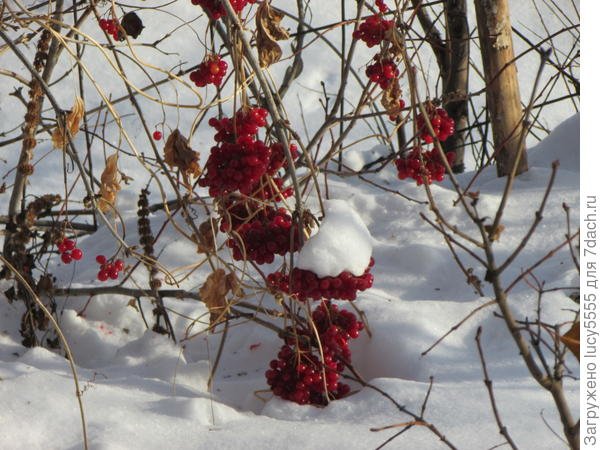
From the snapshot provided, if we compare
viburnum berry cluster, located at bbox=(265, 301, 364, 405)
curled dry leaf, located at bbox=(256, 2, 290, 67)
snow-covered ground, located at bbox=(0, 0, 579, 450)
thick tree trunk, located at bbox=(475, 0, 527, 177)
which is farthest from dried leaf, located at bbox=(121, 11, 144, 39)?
thick tree trunk, located at bbox=(475, 0, 527, 177)

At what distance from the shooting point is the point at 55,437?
4.30 feet

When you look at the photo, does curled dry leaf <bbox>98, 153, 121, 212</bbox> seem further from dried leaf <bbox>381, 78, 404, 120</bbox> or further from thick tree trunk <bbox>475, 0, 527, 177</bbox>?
thick tree trunk <bbox>475, 0, 527, 177</bbox>

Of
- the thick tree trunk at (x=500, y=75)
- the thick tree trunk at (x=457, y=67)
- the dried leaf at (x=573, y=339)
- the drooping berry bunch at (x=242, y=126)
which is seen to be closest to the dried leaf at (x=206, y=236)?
the drooping berry bunch at (x=242, y=126)

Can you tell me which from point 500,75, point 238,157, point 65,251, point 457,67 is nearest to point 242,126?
point 238,157

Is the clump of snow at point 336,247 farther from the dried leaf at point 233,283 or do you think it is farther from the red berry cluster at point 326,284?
the dried leaf at point 233,283

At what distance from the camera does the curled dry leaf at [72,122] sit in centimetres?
142

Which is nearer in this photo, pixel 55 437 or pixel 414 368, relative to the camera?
pixel 55 437

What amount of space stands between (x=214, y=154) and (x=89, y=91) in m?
2.45

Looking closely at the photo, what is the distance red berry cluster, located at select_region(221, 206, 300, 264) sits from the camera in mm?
1317

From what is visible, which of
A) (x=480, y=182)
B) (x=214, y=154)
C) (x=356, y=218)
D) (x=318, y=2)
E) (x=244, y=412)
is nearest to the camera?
(x=214, y=154)

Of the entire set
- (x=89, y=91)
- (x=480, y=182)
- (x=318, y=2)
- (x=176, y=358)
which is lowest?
(x=176, y=358)

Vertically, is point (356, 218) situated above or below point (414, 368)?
above

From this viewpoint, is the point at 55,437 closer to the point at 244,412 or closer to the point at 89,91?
the point at 244,412
